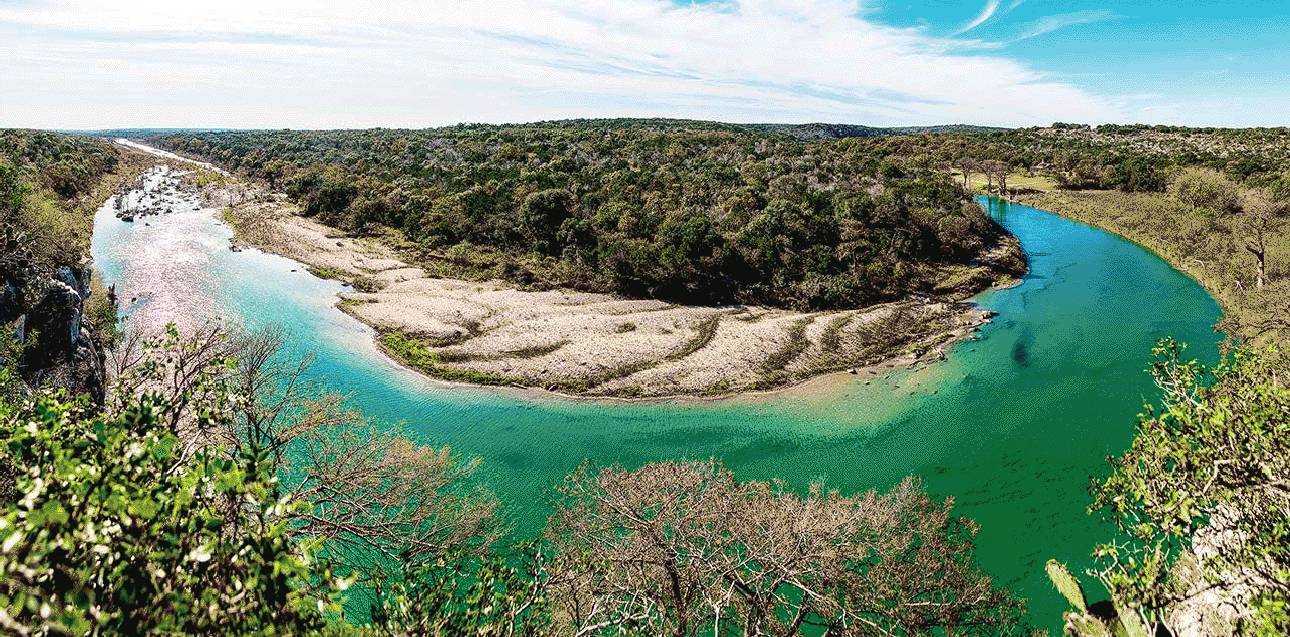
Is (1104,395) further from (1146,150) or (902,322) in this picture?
(1146,150)

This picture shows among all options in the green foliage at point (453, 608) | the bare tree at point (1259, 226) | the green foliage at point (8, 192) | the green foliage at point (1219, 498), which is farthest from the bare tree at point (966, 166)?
the green foliage at point (8, 192)

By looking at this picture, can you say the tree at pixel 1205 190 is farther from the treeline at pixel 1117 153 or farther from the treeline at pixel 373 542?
the treeline at pixel 373 542

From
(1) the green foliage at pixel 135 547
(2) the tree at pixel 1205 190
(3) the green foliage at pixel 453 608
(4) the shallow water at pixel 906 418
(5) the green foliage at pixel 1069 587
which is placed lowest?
(4) the shallow water at pixel 906 418

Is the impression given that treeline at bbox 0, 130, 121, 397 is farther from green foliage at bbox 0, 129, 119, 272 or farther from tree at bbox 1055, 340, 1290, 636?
tree at bbox 1055, 340, 1290, 636

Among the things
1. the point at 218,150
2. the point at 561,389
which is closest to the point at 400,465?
the point at 561,389

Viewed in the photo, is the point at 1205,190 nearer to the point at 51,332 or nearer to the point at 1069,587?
the point at 1069,587

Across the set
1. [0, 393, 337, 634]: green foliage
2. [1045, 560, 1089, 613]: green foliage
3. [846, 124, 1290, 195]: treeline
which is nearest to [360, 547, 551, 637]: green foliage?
[0, 393, 337, 634]: green foliage
